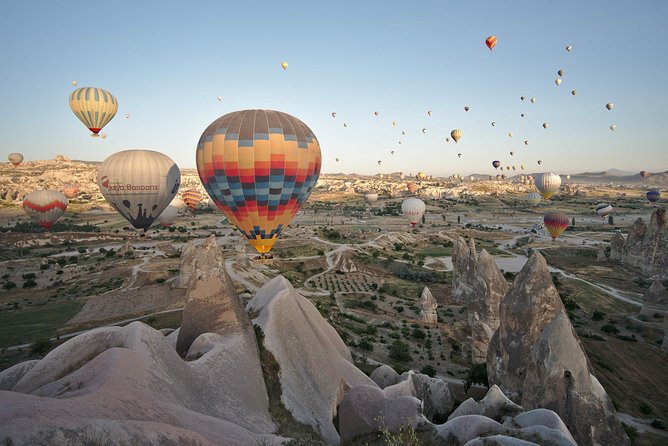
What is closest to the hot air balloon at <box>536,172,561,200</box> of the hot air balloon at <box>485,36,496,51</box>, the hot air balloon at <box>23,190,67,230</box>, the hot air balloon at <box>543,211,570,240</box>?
the hot air balloon at <box>543,211,570,240</box>

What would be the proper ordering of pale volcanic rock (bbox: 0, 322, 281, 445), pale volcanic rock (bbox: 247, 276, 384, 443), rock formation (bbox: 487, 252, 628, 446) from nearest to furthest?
pale volcanic rock (bbox: 0, 322, 281, 445)
rock formation (bbox: 487, 252, 628, 446)
pale volcanic rock (bbox: 247, 276, 384, 443)

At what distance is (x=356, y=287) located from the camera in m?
53.9

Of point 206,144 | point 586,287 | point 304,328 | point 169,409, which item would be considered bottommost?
point 586,287

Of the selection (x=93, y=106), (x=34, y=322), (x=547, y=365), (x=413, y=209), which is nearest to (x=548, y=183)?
(x=413, y=209)

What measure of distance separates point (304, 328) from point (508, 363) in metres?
10.5

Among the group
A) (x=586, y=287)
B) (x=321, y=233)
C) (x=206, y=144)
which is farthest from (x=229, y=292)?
(x=321, y=233)

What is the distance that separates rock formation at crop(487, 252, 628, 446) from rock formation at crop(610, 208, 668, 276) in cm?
5521

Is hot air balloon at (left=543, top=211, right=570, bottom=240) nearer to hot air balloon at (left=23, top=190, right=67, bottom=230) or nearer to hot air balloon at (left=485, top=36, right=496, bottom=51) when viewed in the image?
hot air balloon at (left=485, top=36, right=496, bottom=51)

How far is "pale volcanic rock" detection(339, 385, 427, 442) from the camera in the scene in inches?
504

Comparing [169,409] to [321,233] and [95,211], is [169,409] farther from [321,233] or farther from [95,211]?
[95,211]

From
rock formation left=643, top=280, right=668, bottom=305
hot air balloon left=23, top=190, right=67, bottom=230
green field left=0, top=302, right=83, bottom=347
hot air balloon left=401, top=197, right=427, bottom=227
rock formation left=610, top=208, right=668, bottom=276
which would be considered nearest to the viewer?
green field left=0, top=302, right=83, bottom=347

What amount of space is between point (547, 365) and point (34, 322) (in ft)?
126

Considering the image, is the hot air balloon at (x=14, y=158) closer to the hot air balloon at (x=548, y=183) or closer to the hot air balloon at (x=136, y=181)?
the hot air balloon at (x=136, y=181)

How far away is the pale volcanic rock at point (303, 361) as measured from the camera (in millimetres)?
15367
